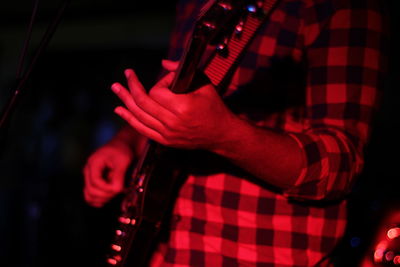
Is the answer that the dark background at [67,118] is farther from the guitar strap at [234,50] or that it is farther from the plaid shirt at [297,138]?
the guitar strap at [234,50]

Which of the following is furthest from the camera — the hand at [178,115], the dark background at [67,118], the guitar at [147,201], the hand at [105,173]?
the dark background at [67,118]

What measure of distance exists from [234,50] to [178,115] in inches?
7.9

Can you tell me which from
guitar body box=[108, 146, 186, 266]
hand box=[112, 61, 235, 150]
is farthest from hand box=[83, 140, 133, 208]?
hand box=[112, 61, 235, 150]

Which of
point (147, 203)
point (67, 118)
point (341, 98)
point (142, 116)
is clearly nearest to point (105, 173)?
point (147, 203)

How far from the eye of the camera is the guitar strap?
68 cm

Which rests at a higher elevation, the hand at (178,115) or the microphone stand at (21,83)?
the microphone stand at (21,83)

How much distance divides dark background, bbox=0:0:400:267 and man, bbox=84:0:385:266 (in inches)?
104

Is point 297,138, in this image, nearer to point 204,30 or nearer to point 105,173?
point 204,30

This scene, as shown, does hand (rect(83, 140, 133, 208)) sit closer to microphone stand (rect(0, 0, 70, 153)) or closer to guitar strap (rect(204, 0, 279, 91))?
microphone stand (rect(0, 0, 70, 153))

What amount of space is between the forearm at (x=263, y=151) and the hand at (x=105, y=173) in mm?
504

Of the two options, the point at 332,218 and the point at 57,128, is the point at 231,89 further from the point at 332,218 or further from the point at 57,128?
the point at 57,128

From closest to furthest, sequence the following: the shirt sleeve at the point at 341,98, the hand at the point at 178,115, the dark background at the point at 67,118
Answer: the hand at the point at 178,115 < the shirt sleeve at the point at 341,98 < the dark background at the point at 67,118

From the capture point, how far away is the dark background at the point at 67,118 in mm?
3914

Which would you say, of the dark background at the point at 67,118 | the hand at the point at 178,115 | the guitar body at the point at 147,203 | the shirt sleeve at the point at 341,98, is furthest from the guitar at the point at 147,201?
the dark background at the point at 67,118
